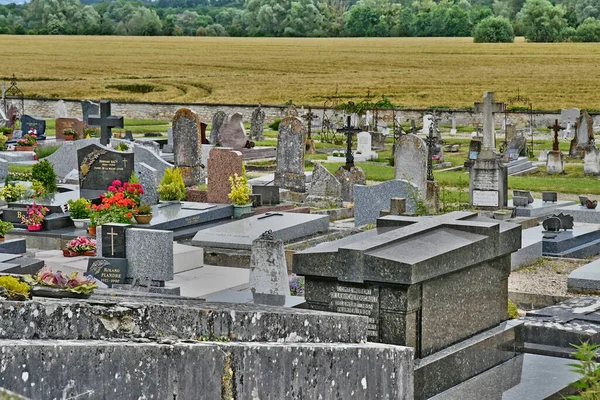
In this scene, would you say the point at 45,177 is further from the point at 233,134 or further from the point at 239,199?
the point at 233,134

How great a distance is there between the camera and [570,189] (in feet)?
82.8

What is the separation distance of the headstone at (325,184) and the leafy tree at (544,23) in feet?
313

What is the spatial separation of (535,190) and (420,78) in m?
53.7

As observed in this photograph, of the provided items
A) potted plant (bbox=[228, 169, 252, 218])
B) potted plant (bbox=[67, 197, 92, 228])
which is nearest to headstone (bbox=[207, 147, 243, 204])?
potted plant (bbox=[228, 169, 252, 218])

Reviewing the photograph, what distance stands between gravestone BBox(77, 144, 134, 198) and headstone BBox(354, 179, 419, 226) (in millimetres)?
3860

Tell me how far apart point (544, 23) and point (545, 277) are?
10188 cm

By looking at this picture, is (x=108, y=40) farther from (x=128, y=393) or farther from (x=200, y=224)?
(x=128, y=393)

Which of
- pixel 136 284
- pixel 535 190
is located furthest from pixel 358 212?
pixel 535 190

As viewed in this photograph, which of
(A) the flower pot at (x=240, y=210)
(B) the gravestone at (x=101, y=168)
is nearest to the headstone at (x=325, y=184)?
(A) the flower pot at (x=240, y=210)

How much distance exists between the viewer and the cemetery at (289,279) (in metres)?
6.27

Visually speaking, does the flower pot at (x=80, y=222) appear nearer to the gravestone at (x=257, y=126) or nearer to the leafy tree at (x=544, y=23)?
the gravestone at (x=257, y=126)

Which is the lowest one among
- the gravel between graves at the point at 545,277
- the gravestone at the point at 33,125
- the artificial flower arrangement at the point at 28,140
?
the gravel between graves at the point at 545,277

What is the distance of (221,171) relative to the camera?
20.0m

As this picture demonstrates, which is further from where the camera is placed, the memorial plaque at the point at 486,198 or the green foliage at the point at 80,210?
the memorial plaque at the point at 486,198
